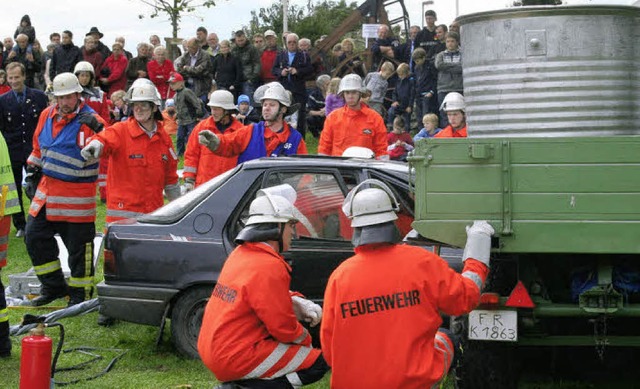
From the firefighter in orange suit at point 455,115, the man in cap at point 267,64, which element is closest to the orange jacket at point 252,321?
the firefighter in orange suit at point 455,115

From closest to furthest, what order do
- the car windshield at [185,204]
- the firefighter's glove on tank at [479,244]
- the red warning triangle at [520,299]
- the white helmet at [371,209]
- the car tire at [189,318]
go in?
the white helmet at [371,209]
the firefighter's glove on tank at [479,244]
the red warning triangle at [520,299]
the car tire at [189,318]
the car windshield at [185,204]

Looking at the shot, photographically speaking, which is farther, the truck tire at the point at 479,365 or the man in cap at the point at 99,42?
the man in cap at the point at 99,42

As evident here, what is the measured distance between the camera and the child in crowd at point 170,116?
2066 centimetres

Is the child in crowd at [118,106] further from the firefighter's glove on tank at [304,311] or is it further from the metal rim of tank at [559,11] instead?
the firefighter's glove on tank at [304,311]

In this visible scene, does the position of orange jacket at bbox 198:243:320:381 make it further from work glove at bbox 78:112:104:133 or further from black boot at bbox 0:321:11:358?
work glove at bbox 78:112:104:133

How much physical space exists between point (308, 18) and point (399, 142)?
20.7m

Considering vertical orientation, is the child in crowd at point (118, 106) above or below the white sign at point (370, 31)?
below

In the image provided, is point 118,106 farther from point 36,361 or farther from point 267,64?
point 36,361

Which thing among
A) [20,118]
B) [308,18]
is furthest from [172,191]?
[308,18]

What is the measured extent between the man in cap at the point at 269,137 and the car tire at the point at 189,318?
2.41m

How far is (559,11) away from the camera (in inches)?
269

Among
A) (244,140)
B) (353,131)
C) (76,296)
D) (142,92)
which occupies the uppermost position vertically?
(142,92)

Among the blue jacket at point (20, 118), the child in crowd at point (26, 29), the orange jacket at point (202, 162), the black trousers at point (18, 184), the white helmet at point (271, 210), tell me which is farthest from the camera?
the child in crowd at point (26, 29)

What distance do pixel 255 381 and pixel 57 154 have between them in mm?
5057
